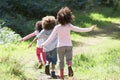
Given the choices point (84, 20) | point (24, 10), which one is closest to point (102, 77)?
point (24, 10)

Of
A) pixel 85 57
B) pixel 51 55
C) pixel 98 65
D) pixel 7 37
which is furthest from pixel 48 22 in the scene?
pixel 7 37

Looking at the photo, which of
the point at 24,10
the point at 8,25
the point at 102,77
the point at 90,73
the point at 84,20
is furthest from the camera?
the point at 84,20

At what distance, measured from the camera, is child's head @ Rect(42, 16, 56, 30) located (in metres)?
9.65

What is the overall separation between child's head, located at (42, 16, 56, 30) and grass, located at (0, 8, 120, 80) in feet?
3.25

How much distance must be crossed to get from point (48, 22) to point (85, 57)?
222cm

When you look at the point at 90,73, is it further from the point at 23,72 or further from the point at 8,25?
the point at 8,25

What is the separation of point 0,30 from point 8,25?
1.68 m

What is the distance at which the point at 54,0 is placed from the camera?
23484 millimetres

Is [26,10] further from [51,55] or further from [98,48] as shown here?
[51,55]

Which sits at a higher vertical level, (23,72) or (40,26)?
(40,26)

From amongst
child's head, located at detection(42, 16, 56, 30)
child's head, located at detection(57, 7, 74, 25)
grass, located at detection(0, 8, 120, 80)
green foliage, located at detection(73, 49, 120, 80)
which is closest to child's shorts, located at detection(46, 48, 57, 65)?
grass, located at detection(0, 8, 120, 80)

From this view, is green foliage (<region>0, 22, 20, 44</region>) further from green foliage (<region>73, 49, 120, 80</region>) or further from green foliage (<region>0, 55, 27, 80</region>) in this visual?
green foliage (<region>0, 55, 27, 80</region>)

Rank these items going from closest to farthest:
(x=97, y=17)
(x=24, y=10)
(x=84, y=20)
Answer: (x=24, y=10)
(x=84, y=20)
(x=97, y=17)

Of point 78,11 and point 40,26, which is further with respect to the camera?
point 78,11
